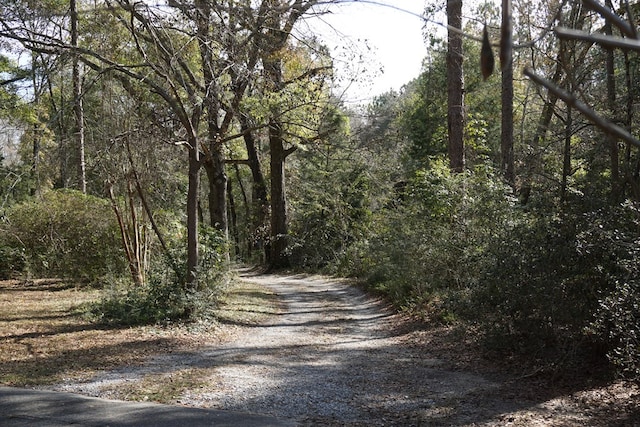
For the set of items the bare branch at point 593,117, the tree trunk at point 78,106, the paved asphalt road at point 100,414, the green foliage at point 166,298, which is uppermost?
the tree trunk at point 78,106

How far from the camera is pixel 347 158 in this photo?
2811 centimetres

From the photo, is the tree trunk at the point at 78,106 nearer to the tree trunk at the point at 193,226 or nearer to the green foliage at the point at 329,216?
the tree trunk at the point at 193,226

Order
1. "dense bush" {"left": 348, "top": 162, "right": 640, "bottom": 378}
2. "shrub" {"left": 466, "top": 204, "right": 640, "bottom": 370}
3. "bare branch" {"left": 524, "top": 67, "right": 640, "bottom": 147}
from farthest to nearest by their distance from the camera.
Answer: "shrub" {"left": 466, "top": 204, "right": 640, "bottom": 370} → "dense bush" {"left": 348, "top": 162, "right": 640, "bottom": 378} → "bare branch" {"left": 524, "top": 67, "right": 640, "bottom": 147}

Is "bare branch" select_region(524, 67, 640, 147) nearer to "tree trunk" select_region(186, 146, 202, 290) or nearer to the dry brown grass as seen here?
the dry brown grass

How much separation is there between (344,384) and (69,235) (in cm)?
1388

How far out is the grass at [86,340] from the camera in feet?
25.4

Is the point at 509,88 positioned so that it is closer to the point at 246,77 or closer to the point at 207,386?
the point at 246,77

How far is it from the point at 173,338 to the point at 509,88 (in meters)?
12.3

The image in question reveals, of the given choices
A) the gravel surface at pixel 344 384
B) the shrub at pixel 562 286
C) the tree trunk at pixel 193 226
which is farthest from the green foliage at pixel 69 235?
the shrub at pixel 562 286

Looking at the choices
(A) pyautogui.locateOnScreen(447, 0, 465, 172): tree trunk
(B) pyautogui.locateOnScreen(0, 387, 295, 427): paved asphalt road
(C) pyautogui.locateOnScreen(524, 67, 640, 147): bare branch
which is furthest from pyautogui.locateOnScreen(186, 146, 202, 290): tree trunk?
(C) pyautogui.locateOnScreen(524, 67, 640, 147): bare branch

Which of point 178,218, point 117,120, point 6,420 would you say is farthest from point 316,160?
point 6,420

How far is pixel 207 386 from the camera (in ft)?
25.0

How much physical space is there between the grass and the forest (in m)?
0.70

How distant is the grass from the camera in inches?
305
